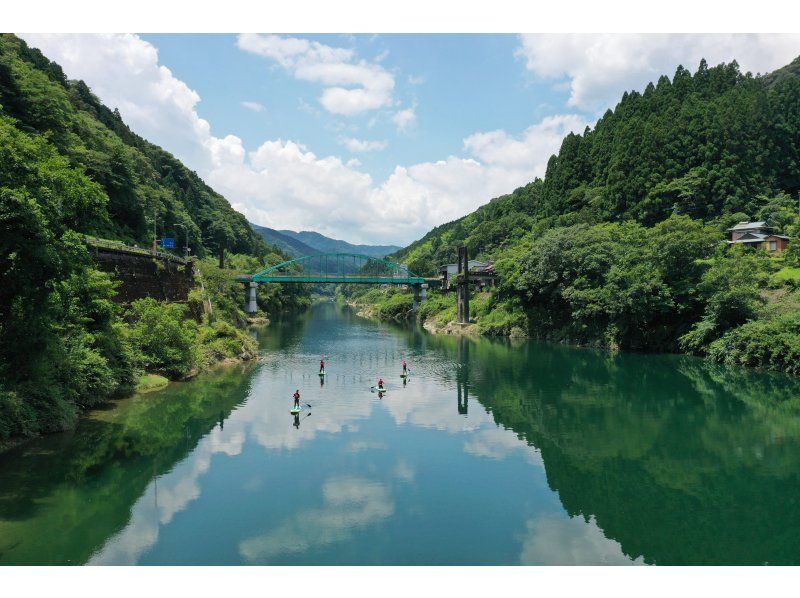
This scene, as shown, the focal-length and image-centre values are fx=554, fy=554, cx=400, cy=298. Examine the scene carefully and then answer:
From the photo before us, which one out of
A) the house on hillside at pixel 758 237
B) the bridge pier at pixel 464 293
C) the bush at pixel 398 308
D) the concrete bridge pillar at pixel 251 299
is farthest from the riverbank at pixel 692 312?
the bush at pixel 398 308

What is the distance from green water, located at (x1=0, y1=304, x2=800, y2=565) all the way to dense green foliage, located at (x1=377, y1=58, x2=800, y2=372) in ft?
30.6

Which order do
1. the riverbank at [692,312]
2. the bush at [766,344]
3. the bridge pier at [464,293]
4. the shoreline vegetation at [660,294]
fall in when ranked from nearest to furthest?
the bush at [766,344] < the riverbank at [692,312] < the shoreline vegetation at [660,294] < the bridge pier at [464,293]

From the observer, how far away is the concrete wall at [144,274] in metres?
33.4

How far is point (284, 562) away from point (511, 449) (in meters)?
11.2

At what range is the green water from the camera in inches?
498

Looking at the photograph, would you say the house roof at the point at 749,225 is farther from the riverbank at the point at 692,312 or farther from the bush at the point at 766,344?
the bush at the point at 766,344

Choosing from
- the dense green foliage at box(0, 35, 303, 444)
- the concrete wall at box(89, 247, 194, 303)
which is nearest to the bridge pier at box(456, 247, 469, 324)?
the dense green foliage at box(0, 35, 303, 444)

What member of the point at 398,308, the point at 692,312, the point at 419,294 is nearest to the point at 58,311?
the point at 692,312

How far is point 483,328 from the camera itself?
66312 mm

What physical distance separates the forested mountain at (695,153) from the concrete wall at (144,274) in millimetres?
47419

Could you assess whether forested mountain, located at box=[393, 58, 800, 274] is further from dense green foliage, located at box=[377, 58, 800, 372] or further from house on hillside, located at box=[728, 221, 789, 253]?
house on hillside, located at box=[728, 221, 789, 253]

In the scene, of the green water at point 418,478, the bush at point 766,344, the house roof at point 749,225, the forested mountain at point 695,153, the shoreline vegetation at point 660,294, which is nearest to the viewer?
the green water at point 418,478

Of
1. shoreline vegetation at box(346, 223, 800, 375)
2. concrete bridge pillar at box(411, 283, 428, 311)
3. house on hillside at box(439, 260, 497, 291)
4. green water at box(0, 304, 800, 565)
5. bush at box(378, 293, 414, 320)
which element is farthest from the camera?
bush at box(378, 293, 414, 320)

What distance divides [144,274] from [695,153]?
5871 cm
